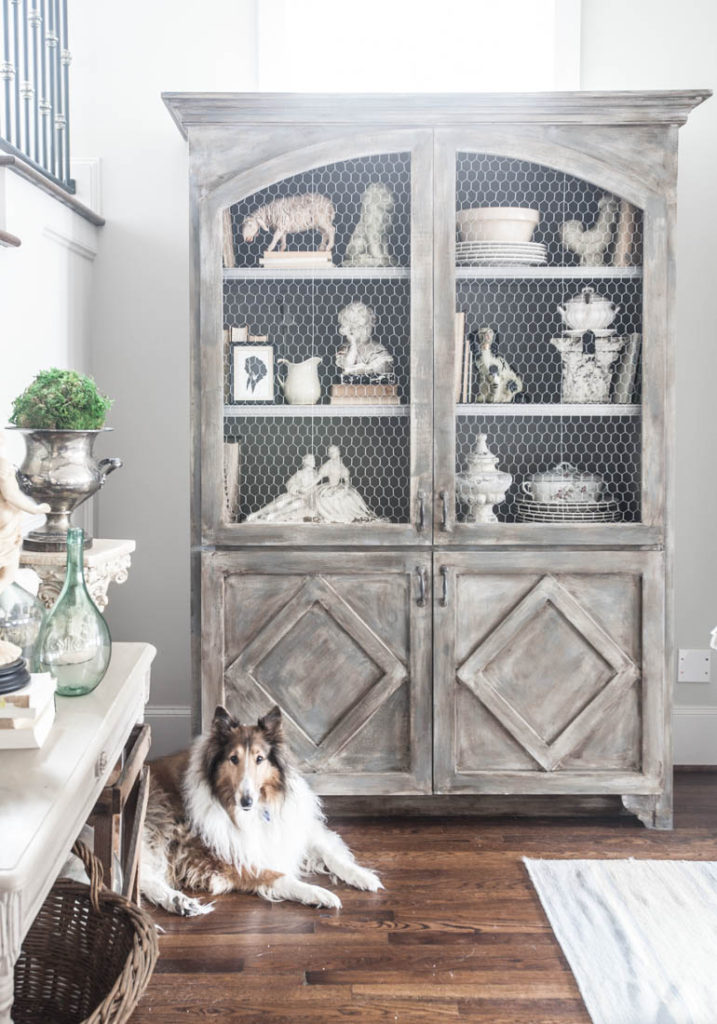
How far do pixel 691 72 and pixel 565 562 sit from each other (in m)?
1.77

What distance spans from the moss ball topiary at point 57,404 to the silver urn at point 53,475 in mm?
20

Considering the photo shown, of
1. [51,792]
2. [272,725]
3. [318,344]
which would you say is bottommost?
[272,725]

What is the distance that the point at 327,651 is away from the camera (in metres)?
2.74

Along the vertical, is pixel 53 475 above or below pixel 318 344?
below

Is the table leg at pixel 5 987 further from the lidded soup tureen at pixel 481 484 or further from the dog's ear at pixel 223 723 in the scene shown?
the lidded soup tureen at pixel 481 484

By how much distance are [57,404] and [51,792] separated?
980mm

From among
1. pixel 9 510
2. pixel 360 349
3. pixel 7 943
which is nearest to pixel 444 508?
pixel 360 349

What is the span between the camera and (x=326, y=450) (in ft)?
9.13

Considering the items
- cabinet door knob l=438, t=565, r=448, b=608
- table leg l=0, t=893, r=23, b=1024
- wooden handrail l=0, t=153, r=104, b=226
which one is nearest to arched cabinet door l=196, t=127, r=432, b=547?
cabinet door knob l=438, t=565, r=448, b=608

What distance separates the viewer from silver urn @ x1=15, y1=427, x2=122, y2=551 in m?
1.97

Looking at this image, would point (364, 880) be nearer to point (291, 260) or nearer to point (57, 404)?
point (57, 404)

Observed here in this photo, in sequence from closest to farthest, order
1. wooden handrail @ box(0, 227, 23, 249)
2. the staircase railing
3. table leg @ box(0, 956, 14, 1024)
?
table leg @ box(0, 956, 14, 1024) < wooden handrail @ box(0, 227, 23, 249) < the staircase railing

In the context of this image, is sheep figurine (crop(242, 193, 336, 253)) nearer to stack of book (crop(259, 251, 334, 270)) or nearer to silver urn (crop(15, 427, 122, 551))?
stack of book (crop(259, 251, 334, 270))

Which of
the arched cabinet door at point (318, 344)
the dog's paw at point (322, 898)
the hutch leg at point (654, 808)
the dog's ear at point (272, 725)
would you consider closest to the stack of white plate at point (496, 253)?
the arched cabinet door at point (318, 344)
